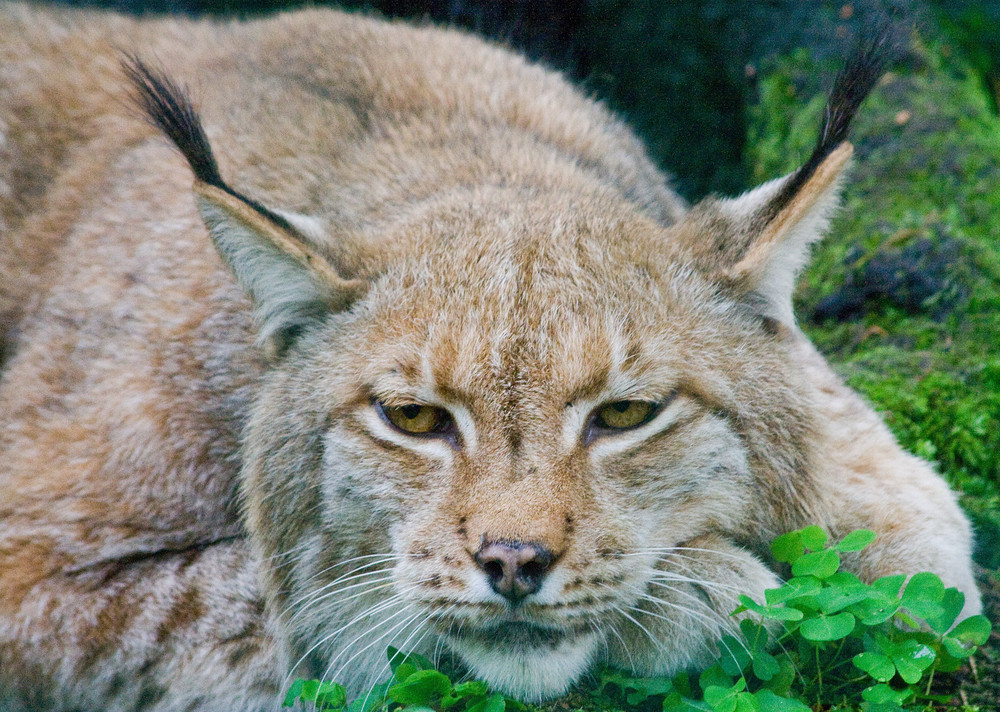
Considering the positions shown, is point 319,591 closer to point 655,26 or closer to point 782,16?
point 655,26

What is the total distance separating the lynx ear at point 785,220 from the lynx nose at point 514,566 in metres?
1.15

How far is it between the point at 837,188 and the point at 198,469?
Answer: 2.52 metres

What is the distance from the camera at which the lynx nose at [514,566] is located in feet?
8.61

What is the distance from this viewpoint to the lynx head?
284 centimetres

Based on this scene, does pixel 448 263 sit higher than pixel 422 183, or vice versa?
pixel 422 183

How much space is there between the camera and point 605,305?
3023mm

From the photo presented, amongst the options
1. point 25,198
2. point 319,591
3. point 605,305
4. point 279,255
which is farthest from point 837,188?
point 25,198

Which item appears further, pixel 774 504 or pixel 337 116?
pixel 337 116

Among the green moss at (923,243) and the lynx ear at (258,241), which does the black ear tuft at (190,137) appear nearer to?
the lynx ear at (258,241)

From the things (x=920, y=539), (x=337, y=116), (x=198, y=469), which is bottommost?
(x=920, y=539)

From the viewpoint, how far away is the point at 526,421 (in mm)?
2854

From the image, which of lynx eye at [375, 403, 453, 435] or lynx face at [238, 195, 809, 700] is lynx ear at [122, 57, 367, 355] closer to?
lynx face at [238, 195, 809, 700]

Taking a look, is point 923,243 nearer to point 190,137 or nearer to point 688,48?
point 688,48

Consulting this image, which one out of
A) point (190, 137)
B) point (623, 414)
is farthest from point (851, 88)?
point (190, 137)
